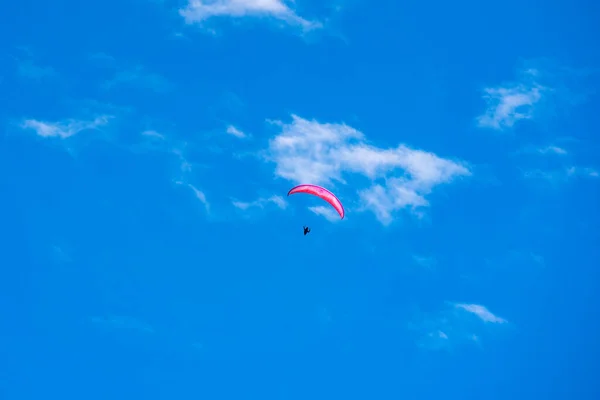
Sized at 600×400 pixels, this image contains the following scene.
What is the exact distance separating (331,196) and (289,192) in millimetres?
3057

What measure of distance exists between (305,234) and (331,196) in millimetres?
4692

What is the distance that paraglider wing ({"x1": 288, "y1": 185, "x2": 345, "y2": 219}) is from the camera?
79.8 meters

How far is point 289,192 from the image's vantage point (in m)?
79.4

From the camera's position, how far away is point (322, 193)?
80.4 m

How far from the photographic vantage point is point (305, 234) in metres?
83.8

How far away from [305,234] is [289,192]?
17.6 feet

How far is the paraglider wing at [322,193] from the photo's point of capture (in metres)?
79.8

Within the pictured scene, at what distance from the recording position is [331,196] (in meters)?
80.4
